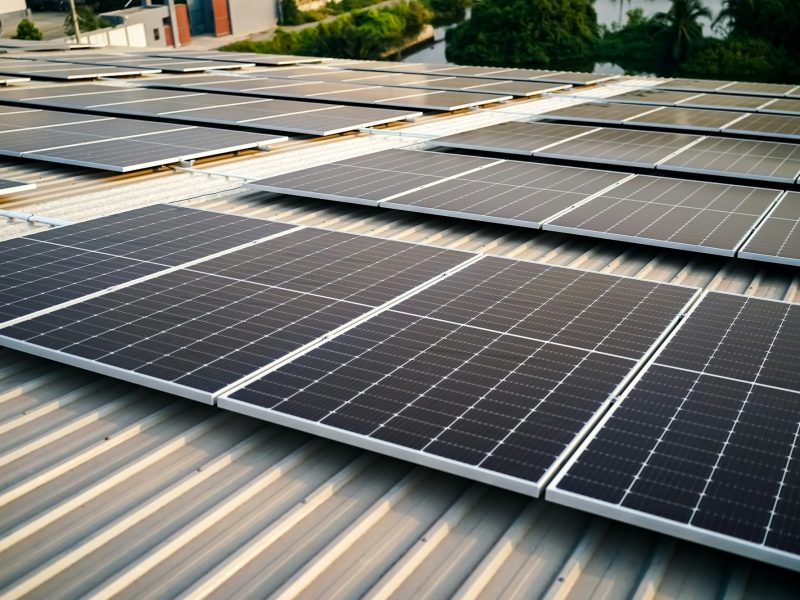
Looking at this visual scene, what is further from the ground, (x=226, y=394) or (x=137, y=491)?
(x=226, y=394)

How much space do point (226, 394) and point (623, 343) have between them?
4550mm

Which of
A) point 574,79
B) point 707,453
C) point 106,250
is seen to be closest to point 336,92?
point 574,79

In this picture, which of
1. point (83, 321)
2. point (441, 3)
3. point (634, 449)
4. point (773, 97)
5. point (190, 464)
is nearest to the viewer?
point (634, 449)

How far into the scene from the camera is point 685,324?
10094 mm

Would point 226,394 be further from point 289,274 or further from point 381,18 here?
point 381,18

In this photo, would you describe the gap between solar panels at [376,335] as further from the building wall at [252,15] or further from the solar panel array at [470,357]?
the building wall at [252,15]

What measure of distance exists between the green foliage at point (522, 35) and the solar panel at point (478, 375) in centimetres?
8571

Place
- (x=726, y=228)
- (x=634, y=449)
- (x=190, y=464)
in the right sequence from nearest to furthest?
(x=634, y=449) < (x=190, y=464) < (x=726, y=228)

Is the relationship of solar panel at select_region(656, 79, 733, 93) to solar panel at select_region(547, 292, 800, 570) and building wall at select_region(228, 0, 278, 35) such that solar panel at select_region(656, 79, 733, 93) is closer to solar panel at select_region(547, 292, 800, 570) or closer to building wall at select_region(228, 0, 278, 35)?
solar panel at select_region(547, 292, 800, 570)

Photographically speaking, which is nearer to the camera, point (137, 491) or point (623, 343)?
point (137, 491)

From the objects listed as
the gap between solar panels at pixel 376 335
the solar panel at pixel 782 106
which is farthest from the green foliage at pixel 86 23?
the gap between solar panels at pixel 376 335

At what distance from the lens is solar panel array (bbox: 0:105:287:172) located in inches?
754

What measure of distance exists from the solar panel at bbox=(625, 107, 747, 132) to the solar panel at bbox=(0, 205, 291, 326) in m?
15.8

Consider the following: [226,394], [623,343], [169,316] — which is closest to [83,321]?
[169,316]
